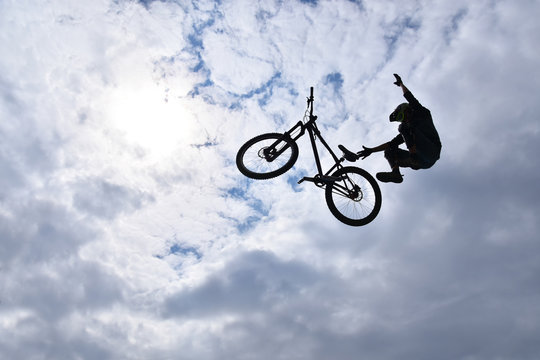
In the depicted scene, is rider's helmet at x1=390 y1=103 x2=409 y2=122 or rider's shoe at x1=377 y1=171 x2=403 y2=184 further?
rider's shoe at x1=377 y1=171 x2=403 y2=184

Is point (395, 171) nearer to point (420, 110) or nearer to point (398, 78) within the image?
point (420, 110)

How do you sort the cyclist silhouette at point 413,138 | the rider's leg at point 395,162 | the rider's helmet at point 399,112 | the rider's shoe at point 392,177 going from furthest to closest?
the rider's shoe at point 392,177, the rider's leg at point 395,162, the rider's helmet at point 399,112, the cyclist silhouette at point 413,138

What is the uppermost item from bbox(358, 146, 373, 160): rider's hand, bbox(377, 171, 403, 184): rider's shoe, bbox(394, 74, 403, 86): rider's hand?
bbox(394, 74, 403, 86): rider's hand

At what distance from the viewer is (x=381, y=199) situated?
33.6 ft

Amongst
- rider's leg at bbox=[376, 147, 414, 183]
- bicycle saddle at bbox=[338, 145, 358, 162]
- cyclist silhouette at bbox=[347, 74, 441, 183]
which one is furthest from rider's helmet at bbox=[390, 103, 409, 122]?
bicycle saddle at bbox=[338, 145, 358, 162]

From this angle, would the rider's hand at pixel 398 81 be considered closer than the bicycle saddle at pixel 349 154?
Yes

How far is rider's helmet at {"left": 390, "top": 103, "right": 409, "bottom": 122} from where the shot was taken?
356 inches

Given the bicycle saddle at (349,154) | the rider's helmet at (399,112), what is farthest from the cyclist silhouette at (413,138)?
the bicycle saddle at (349,154)

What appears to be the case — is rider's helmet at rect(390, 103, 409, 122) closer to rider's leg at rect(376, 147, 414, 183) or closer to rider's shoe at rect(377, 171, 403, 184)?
rider's leg at rect(376, 147, 414, 183)

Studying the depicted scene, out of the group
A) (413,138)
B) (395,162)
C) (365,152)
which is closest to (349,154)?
(365,152)

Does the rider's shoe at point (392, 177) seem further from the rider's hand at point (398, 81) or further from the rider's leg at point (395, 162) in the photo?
the rider's hand at point (398, 81)

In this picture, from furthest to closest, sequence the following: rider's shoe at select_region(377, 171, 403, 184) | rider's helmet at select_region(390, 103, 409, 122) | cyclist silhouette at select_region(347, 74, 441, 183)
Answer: rider's shoe at select_region(377, 171, 403, 184), rider's helmet at select_region(390, 103, 409, 122), cyclist silhouette at select_region(347, 74, 441, 183)

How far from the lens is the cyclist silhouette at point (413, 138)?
8852mm

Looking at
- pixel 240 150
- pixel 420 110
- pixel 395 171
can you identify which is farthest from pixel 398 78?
pixel 240 150
